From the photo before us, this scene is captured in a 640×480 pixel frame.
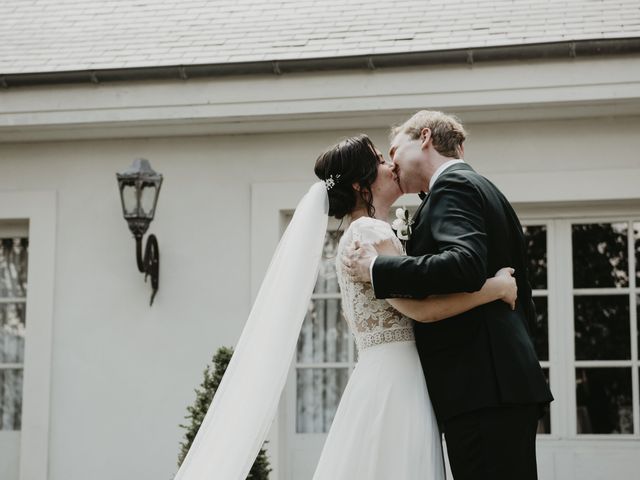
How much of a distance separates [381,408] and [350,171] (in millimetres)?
971

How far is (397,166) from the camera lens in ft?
13.3

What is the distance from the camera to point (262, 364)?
4293 mm

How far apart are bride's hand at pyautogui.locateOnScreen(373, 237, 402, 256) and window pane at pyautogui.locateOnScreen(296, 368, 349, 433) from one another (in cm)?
293

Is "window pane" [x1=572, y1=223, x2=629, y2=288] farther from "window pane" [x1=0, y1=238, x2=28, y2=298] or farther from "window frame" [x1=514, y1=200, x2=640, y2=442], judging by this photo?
"window pane" [x1=0, y1=238, x2=28, y2=298]

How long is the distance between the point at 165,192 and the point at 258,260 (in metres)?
0.79

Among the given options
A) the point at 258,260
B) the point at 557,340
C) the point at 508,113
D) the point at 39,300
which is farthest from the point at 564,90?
the point at 39,300

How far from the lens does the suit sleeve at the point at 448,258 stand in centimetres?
347

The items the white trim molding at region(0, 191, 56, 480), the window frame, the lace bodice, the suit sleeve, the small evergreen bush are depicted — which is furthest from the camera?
the white trim molding at region(0, 191, 56, 480)

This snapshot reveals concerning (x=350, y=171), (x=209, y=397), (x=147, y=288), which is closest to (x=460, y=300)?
(x=350, y=171)

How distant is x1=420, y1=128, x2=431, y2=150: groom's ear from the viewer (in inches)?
156

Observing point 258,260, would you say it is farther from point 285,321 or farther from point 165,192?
point 285,321

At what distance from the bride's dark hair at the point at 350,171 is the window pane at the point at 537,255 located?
8.19ft

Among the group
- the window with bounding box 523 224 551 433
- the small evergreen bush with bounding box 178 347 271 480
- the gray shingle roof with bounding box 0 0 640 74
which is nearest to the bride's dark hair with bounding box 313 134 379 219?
the small evergreen bush with bounding box 178 347 271 480

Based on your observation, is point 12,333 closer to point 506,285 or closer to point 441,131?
point 441,131
